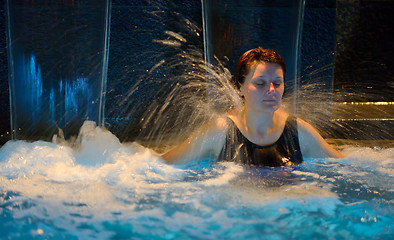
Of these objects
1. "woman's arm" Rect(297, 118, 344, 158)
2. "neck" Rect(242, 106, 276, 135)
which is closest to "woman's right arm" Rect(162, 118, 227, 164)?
"neck" Rect(242, 106, 276, 135)

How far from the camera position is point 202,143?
3709mm

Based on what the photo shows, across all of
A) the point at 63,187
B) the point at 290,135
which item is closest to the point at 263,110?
the point at 290,135

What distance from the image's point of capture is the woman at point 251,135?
3627 mm

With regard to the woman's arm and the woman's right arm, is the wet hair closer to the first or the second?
the woman's right arm

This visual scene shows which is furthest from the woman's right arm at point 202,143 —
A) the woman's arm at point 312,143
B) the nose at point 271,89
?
the woman's arm at point 312,143

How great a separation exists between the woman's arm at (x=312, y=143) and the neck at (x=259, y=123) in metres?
0.26

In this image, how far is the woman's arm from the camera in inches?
150

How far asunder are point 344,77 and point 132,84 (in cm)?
319

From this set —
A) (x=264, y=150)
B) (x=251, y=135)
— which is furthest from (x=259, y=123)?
(x=264, y=150)

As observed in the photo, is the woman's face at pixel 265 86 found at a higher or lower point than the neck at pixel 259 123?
higher

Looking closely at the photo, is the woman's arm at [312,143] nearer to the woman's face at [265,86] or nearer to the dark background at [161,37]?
the woman's face at [265,86]

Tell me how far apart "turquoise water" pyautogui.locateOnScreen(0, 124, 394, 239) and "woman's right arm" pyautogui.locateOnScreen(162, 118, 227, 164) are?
0.26 feet

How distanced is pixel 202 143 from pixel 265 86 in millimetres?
684

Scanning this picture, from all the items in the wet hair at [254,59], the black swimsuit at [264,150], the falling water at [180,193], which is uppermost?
the wet hair at [254,59]
